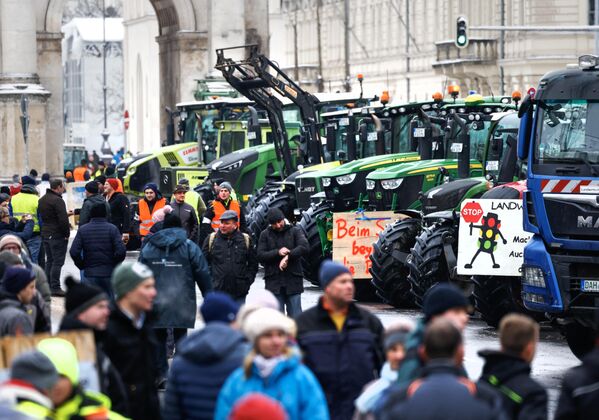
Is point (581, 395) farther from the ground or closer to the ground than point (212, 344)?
closer to the ground

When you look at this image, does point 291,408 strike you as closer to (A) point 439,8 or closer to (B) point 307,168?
(B) point 307,168

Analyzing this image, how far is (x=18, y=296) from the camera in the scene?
1223 centimetres

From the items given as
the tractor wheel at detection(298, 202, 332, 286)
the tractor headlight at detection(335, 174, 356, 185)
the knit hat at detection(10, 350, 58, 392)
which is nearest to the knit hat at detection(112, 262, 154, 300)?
the knit hat at detection(10, 350, 58, 392)

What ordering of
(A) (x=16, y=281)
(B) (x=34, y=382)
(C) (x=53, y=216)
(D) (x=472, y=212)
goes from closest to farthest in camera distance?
(B) (x=34, y=382)
(A) (x=16, y=281)
(D) (x=472, y=212)
(C) (x=53, y=216)

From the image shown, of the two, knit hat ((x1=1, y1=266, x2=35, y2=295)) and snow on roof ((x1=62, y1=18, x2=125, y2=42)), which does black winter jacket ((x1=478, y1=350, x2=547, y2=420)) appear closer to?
knit hat ((x1=1, y1=266, x2=35, y2=295))

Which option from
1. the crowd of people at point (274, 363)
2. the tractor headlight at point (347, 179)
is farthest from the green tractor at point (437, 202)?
the crowd of people at point (274, 363)

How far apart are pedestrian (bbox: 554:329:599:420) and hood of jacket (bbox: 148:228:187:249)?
24.9 feet

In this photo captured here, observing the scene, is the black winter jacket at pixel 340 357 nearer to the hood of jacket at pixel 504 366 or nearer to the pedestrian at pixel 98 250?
the hood of jacket at pixel 504 366

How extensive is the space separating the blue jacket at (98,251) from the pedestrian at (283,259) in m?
1.43

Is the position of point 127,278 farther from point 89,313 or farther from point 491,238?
point 491,238

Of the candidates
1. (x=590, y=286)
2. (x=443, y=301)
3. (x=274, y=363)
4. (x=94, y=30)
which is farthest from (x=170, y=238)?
(x=94, y=30)

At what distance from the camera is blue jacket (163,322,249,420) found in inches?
361

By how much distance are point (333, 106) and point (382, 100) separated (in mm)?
7669

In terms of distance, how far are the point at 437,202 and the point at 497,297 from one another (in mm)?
3226
